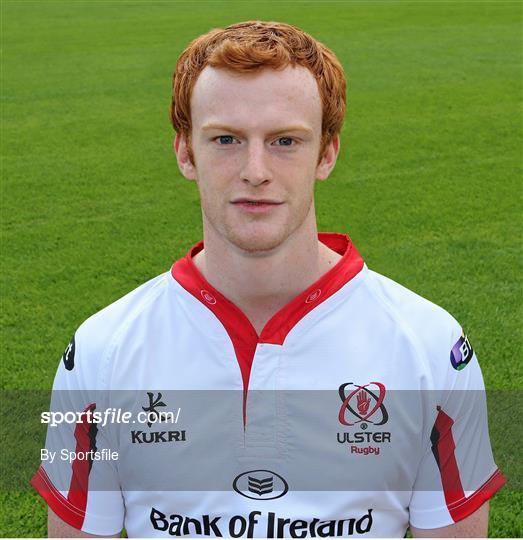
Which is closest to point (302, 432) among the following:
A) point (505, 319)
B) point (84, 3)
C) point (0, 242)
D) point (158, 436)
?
point (158, 436)

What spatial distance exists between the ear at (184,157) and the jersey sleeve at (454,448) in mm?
792

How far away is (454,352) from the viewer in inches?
84.1

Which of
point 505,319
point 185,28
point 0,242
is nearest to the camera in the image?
point 505,319

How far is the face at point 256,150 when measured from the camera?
1962 millimetres

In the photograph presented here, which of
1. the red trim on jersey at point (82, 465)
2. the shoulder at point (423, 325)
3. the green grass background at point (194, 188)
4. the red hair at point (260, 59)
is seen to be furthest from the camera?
the green grass background at point (194, 188)

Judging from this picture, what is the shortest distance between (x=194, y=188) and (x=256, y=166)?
652 cm

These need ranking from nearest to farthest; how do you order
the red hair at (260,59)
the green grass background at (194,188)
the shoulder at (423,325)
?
1. the red hair at (260,59)
2. the shoulder at (423,325)
3. the green grass background at (194,188)

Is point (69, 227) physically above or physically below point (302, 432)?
below

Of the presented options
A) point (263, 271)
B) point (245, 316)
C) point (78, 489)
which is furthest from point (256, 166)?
point (78, 489)

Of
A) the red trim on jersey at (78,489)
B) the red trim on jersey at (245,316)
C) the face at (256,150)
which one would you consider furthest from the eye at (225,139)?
the red trim on jersey at (78,489)

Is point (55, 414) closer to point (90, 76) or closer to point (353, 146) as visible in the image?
point (353, 146)

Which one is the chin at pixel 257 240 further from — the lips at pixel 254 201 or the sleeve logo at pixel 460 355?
the sleeve logo at pixel 460 355

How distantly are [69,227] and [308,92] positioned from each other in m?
5.68

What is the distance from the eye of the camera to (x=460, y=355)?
214cm
